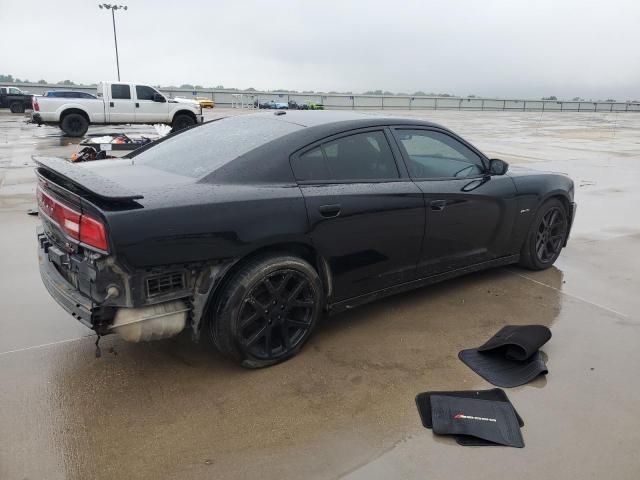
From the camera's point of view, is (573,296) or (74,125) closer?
(573,296)

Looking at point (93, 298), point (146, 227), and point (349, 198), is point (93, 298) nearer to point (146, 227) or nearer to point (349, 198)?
point (146, 227)

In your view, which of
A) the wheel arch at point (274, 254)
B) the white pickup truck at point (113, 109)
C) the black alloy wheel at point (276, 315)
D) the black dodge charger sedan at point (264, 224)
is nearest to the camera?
the black dodge charger sedan at point (264, 224)

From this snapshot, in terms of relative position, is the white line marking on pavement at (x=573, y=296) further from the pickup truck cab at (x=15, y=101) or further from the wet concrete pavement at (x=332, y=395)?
the pickup truck cab at (x=15, y=101)

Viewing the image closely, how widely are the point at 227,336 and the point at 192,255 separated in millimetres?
540

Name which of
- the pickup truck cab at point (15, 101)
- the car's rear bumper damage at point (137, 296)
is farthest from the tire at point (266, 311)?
the pickup truck cab at point (15, 101)

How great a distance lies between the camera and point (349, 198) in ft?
10.9

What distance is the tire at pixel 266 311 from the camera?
292 centimetres

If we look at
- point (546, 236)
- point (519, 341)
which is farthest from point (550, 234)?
point (519, 341)

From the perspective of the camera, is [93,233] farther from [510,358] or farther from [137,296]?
[510,358]

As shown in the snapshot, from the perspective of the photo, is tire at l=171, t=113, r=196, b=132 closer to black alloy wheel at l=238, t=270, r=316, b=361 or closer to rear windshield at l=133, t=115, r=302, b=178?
rear windshield at l=133, t=115, r=302, b=178

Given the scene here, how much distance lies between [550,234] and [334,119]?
99.9 inches

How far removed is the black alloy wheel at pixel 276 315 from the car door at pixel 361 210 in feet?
0.83

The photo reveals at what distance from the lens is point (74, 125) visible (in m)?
16.9

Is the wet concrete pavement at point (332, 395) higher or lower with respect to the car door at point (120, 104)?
lower
